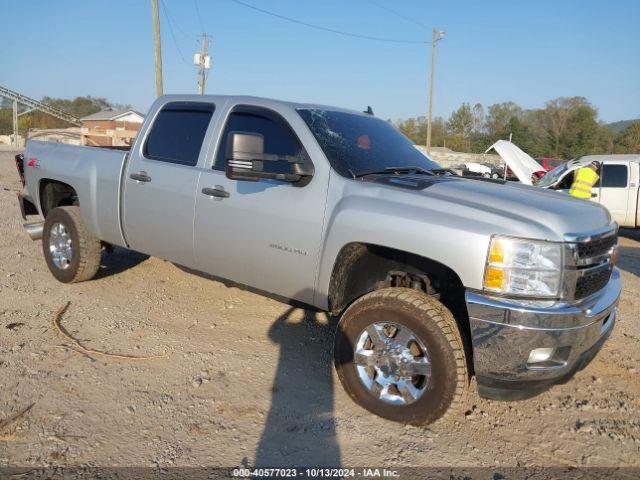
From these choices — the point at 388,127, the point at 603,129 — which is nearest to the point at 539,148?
the point at 603,129

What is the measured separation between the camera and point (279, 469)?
2.74m

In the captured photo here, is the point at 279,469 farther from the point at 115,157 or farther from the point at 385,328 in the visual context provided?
the point at 115,157

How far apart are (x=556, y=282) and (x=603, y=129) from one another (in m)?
56.3

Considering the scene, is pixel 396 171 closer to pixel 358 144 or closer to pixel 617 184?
pixel 358 144

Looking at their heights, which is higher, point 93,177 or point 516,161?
point 516,161

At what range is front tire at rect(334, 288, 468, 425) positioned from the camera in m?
2.99

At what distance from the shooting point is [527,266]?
9.13 ft

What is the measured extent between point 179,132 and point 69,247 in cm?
197

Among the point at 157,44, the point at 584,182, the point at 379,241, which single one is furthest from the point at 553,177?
the point at 157,44

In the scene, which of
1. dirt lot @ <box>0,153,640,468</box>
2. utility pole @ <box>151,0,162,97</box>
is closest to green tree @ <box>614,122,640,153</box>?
utility pole @ <box>151,0,162,97</box>

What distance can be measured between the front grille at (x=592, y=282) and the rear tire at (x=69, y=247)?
14.5 ft

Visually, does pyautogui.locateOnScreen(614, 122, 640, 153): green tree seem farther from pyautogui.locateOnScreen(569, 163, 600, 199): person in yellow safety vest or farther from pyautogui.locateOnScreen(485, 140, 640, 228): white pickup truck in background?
pyautogui.locateOnScreen(569, 163, 600, 199): person in yellow safety vest

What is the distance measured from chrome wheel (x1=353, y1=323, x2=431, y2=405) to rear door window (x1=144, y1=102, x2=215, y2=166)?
212 centimetres

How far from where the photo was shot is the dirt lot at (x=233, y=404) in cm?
290
